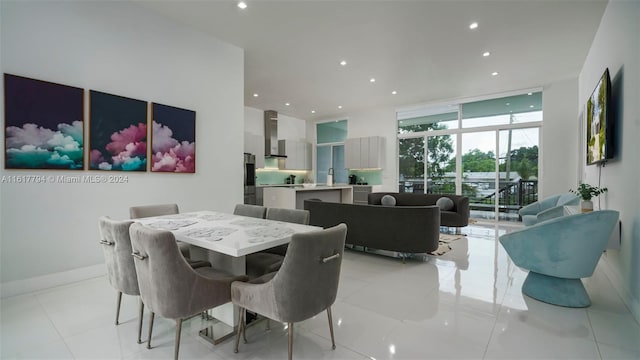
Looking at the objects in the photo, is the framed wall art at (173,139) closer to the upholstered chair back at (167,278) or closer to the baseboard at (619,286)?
the upholstered chair back at (167,278)

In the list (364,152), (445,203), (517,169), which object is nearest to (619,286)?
(445,203)

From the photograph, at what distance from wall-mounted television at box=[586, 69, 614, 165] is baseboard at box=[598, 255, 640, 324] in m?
1.20

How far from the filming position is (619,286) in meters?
2.81

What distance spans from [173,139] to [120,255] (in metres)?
2.29

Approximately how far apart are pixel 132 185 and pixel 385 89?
5594 mm

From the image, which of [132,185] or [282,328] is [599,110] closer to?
[282,328]

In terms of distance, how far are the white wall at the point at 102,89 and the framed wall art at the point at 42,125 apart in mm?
90

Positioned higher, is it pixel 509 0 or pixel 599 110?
pixel 509 0

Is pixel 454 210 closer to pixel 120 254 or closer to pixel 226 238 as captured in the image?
pixel 226 238

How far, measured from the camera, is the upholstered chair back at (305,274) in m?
1.53

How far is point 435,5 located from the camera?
3.46 metres

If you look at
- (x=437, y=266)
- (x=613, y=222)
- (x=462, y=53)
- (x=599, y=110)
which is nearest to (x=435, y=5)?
(x=462, y=53)

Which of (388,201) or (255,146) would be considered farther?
(255,146)

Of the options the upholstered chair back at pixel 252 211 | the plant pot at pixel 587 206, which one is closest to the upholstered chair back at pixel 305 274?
the upholstered chair back at pixel 252 211
